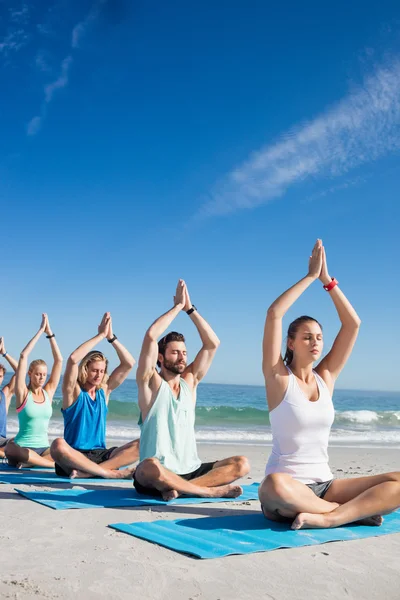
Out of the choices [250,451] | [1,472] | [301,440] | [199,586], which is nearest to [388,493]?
[301,440]

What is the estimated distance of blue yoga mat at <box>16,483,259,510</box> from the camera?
5.25 m

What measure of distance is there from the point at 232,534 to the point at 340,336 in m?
1.73

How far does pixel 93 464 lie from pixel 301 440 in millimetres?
3312

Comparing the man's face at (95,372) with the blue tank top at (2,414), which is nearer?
the man's face at (95,372)

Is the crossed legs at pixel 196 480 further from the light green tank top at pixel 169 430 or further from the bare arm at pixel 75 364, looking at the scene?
the bare arm at pixel 75 364

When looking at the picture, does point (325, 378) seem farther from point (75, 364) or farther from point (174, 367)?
point (75, 364)

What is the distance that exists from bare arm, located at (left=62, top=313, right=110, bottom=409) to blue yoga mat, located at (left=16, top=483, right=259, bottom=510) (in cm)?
137

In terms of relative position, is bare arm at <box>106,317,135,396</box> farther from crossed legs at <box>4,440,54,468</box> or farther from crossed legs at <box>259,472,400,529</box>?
crossed legs at <box>259,472,400,529</box>

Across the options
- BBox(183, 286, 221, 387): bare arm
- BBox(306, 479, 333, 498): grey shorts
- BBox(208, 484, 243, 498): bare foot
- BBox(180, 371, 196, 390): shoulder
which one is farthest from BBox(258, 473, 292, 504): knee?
BBox(183, 286, 221, 387): bare arm

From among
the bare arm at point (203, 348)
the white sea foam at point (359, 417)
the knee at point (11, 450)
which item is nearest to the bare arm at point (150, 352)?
the bare arm at point (203, 348)

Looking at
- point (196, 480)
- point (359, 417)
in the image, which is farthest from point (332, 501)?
point (359, 417)

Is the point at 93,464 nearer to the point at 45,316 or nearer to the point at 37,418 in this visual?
the point at 37,418

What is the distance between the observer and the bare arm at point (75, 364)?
706cm

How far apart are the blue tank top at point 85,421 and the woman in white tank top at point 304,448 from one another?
329 centimetres
